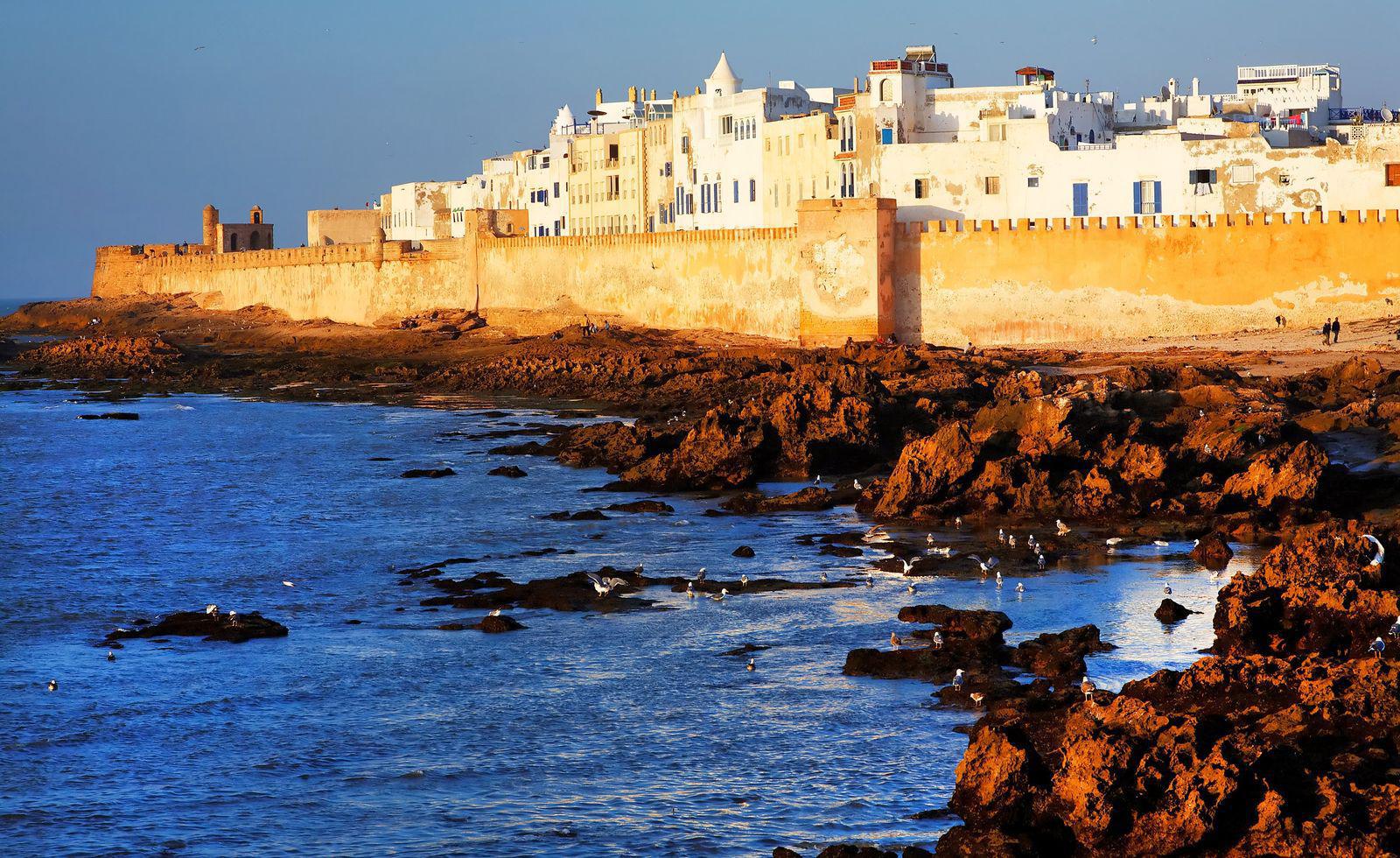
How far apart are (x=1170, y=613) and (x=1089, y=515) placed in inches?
201

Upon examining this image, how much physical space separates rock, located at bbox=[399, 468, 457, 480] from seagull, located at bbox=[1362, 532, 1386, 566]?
15728 millimetres

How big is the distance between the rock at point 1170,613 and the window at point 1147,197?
30.2m

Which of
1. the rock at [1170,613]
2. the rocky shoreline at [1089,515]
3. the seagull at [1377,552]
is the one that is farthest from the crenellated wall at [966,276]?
the seagull at [1377,552]

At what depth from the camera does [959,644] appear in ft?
A: 43.8

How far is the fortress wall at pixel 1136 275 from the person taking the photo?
35438mm

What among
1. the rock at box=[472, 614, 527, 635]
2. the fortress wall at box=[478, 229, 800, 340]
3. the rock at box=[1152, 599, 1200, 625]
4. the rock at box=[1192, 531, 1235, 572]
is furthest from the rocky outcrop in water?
the fortress wall at box=[478, 229, 800, 340]

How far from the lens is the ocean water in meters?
10.1

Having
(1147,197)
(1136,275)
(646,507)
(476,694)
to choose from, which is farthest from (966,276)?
(476,694)

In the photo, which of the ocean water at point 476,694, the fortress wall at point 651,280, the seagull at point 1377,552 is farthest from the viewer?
the fortress wall at point 651,280

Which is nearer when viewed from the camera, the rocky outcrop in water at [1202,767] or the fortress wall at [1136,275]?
the rocky outcrop in water at [1202,767]

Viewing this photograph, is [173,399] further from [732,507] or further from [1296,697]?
Result: [1296,697]

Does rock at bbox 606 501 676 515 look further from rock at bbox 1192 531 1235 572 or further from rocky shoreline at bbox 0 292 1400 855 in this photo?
rock at bbox 1192 531 1235 572

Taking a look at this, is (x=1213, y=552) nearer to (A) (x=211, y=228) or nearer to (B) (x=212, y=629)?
(B) (x=212, y=629)

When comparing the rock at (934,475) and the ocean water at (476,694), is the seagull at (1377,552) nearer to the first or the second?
the ocean water at (476,694)
